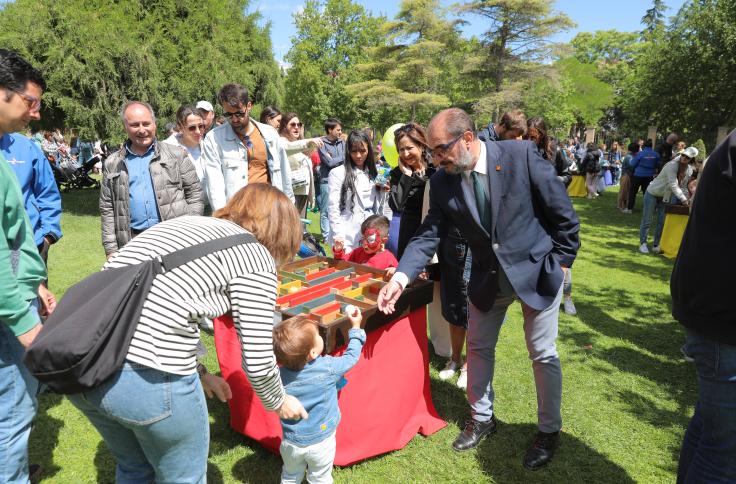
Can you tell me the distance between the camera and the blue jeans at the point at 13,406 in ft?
6.14

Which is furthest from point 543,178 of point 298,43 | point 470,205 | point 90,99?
point 298,43

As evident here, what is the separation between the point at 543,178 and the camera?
2.54m

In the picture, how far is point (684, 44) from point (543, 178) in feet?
56.6

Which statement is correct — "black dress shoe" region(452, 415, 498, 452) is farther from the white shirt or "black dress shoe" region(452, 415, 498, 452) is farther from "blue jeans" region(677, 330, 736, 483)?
"blue jeans" region(677, 330, 736, 483)

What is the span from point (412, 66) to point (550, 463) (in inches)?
1400

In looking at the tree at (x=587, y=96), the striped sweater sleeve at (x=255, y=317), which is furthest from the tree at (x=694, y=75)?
the tree at (x=587, y=96)

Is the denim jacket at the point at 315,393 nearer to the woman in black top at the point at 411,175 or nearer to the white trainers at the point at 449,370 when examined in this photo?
the woman in black top at the point at 411,175

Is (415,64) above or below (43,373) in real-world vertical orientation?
above

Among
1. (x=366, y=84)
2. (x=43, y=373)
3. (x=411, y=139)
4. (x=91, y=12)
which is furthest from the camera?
(x=366, y=84)

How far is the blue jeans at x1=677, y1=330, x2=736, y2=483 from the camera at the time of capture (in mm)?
1777

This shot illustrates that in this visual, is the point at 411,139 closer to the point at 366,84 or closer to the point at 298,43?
the point at 366,84

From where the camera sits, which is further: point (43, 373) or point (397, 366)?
point (397, 366)

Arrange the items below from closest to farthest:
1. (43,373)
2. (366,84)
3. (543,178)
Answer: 1. (43,373)
2. (543,178)
3. (366,84)

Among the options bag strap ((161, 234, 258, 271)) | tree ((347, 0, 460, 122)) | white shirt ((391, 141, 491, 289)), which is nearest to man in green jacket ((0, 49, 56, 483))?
bag strap ((161, 234, 258, 271))
